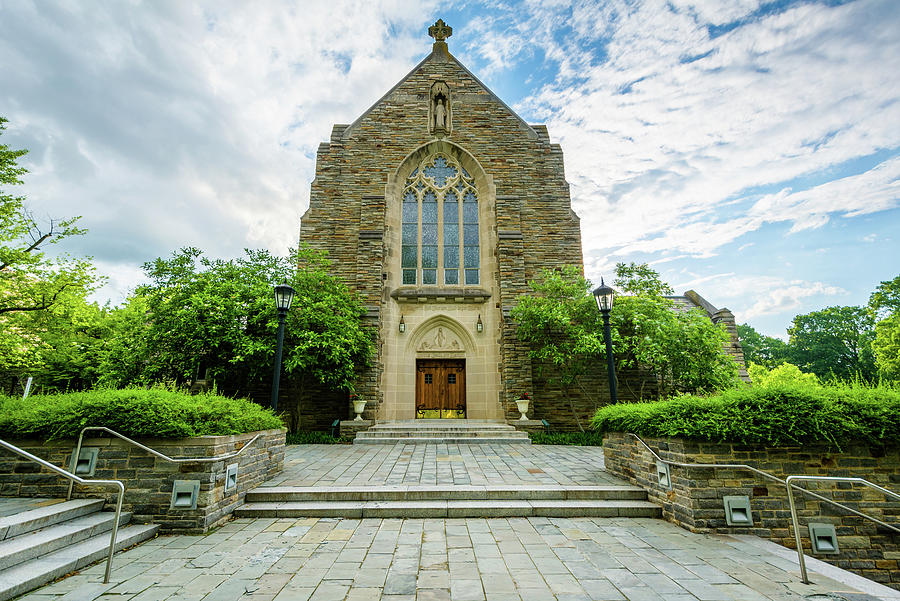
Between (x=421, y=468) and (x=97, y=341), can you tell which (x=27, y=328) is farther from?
(x=421, y=468)

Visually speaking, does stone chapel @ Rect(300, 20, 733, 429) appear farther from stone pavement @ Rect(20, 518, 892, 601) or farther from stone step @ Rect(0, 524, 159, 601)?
stone step @ Rect(0, 524, 159, 601)

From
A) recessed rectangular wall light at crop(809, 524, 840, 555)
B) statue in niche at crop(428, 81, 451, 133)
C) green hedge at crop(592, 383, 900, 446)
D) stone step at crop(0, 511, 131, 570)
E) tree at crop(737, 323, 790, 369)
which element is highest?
statue in niche at crop(428, 81, 451, 133)

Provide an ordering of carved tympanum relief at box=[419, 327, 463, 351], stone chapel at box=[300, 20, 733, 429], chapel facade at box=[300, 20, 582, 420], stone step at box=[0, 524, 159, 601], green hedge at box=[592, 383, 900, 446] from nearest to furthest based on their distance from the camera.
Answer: stone step at box=[0, 524, 159, 601]
green hedge at box=[592, 383, 900, 446]
stone chapel at box=[300, 20, 733, 429]
chapel facade at box=[300, 20, 582, 420]
carved tympanum relief at box=[419, 327, 463, 351]

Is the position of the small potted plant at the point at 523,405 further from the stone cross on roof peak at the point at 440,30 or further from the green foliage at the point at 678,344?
the stone cross on roof peak at the point at 440,30

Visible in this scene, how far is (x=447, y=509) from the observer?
469 cm

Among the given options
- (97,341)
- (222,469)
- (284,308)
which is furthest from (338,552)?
(97,341)

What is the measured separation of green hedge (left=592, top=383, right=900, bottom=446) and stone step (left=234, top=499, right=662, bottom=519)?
3.91 feet

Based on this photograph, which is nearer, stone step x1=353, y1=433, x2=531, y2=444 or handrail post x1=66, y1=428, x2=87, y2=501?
handrail post x1=66, y1=428, x2=87, y2=501

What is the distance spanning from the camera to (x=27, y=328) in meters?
13.2

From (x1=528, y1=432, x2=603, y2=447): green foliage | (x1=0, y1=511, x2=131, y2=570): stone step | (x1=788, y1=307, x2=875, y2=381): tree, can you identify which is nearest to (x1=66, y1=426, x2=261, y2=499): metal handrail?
(x1=0, y1=511, x2=131, y2=570): stone step

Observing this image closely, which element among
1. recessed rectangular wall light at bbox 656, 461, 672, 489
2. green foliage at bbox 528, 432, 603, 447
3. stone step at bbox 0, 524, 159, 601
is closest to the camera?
stone step at bbox 0, 524, 159, 601

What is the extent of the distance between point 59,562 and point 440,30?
2008 centimetres

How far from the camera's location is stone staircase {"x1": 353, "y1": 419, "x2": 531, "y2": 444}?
10.3 metres

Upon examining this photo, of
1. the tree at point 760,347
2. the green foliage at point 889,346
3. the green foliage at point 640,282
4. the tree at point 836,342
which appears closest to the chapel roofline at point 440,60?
the green foliage at point 640,282
